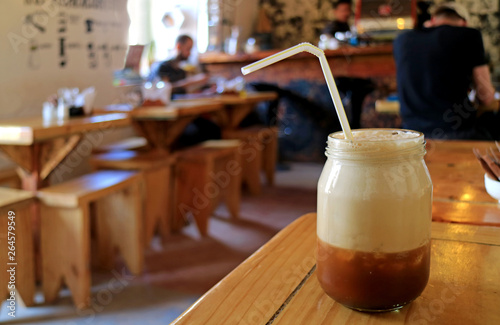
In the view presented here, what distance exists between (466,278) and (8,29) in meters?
3.56

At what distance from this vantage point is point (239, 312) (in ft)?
2.13

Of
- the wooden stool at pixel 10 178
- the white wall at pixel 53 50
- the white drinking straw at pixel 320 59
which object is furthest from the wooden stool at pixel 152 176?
the white drinking straw at pixel 320 59

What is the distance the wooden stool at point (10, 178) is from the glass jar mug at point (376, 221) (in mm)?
2933

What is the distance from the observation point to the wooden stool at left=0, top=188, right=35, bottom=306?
239 centimetres

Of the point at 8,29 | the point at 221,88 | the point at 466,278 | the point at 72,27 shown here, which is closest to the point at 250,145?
the point at 221,88

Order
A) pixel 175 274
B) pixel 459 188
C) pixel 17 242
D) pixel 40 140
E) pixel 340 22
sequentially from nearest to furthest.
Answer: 1. pixel 459 188
2. pixel 17 242
3. pixel 40 140
4. pixel 175 274
5. pixel 340 22

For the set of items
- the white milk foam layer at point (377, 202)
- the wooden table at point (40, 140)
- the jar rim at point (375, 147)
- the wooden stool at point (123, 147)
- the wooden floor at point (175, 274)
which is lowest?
the wooden floor at point (175, 274)

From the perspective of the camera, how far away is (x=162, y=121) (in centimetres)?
368

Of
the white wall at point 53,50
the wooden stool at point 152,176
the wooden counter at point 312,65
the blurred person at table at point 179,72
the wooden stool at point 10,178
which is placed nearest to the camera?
the wooden stool at point 10,178

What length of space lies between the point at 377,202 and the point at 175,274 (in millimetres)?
2544

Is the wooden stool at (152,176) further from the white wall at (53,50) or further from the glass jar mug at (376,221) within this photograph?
the glass jar mug at (376,221)

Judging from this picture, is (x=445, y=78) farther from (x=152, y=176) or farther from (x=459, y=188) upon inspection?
(x=459, y=188)

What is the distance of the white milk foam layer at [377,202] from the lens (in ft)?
2.01

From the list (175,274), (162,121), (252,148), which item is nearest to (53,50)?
(162,121)
